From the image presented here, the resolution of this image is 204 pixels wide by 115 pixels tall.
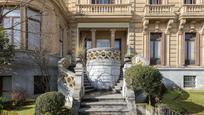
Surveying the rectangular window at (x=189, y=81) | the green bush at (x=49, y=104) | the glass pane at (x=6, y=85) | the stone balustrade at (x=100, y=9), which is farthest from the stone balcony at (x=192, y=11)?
the green bush at (x=49, y=104)

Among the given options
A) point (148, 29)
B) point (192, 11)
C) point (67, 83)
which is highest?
point (192, 11)

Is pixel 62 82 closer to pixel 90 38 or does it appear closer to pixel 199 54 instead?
pixel 90 38

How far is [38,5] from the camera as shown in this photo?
17812 millimetres

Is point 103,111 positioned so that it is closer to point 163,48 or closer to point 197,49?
point 163,48

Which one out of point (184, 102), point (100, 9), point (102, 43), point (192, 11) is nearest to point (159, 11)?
point (192, 11)

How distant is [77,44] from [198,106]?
40.3 feet

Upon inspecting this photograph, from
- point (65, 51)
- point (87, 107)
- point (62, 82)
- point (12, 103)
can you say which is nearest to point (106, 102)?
point (87, 107)

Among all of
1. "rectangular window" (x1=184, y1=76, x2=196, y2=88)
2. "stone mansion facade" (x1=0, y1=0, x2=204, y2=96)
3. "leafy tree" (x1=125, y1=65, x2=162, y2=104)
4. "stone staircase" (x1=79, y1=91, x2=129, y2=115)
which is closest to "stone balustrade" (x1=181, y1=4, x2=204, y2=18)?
"stone mansion facade" (x1=0, y1=0, x2=204, y2=96)

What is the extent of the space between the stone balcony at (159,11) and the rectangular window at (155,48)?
6.31 feet

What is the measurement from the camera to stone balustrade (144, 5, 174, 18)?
23797 mm

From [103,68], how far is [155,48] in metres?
8.85

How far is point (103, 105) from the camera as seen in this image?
14.0 metres

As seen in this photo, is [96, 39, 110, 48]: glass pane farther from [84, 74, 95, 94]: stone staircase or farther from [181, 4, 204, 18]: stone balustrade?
[84, 74, 95, 94]: stone staircase

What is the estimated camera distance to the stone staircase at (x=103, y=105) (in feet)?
43.9
